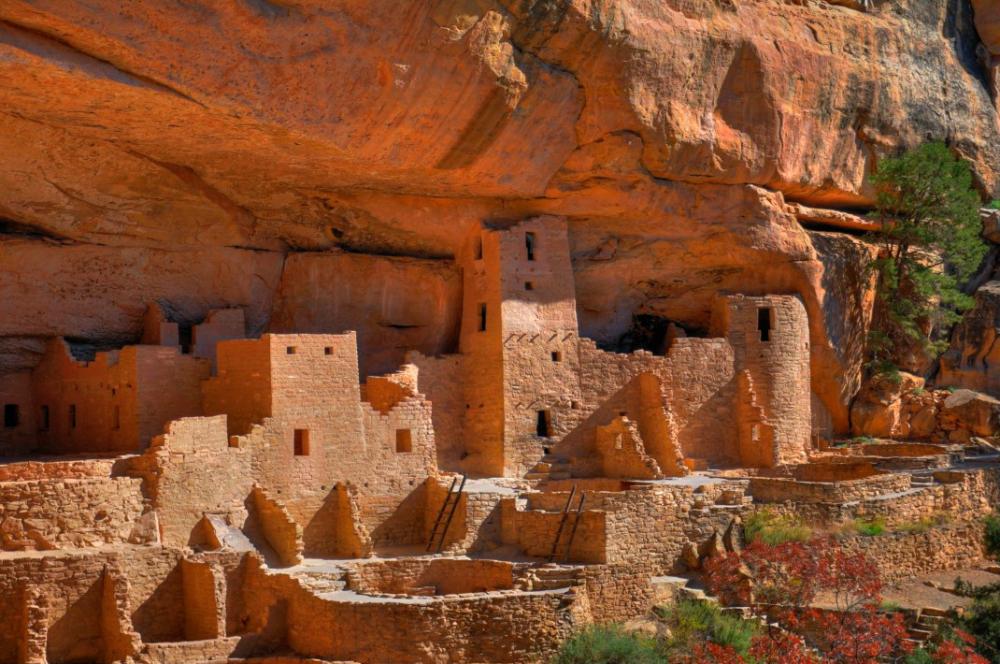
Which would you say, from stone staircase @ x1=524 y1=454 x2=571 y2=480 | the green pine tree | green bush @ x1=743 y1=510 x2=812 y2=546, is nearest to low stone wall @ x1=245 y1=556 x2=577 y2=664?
green bush @ x1=743 y1=510 x2=812 y2=546

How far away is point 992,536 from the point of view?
26.7 meters

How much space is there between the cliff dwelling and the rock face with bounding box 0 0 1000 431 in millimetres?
62

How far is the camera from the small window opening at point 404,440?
2670 centimetres

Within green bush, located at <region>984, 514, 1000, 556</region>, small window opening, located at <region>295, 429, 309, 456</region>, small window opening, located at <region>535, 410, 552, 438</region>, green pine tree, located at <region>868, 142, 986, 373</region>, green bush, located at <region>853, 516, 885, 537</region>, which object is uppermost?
green pine tree, located at <region>868, 142, 986, 373</region>

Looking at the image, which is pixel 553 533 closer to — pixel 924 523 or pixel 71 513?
pixel 924 523

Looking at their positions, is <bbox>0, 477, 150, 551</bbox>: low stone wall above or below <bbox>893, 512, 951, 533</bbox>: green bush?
above

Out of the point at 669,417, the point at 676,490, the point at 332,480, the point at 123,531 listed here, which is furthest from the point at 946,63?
the point at 123,531

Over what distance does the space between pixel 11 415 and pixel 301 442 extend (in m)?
5.06

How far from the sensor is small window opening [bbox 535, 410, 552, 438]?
29094mm

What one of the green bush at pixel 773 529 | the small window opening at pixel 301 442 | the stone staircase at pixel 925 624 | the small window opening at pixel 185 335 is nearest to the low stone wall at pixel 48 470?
the small window opening at pixel 301 442

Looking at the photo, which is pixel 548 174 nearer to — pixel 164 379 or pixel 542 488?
pixel 542 488

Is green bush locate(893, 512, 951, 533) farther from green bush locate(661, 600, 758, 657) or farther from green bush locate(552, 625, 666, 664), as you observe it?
green bush locate(552, 625, 666, 664)

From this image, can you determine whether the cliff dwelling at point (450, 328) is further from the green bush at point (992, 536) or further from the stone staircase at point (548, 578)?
the green bush at point (992, 536)

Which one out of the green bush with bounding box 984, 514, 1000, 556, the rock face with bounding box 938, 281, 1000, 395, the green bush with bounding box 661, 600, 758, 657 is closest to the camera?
the green bush with bounding box 661, 600, 758, 657
